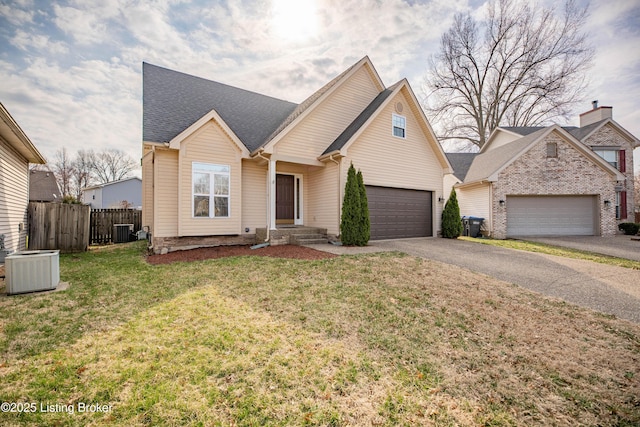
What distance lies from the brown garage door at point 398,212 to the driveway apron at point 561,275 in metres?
2.25

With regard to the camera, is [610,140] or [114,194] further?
[114,194]

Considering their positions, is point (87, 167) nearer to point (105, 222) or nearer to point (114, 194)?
point (114, 194)

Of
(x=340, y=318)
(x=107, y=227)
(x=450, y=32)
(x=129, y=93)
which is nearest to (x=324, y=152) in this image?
(x=340, y=318)

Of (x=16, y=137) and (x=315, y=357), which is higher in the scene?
(x=16, y=137)

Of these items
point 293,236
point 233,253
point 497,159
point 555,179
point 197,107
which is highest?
point 197,107

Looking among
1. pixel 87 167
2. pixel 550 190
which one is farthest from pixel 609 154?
pixel 87 167

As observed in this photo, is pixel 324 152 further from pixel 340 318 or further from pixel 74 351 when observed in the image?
pixel 74 351

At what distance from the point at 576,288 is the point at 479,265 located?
6.36 ft

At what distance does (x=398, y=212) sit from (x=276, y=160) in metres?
5.79

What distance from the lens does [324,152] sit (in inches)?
437

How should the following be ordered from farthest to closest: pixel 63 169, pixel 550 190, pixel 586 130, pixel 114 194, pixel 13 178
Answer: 1. pixel 63 169
2. pixel 114 194
3. pixel 586 130
4. pixel 550 190
5. pixel 13 178

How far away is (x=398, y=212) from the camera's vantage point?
1201 centimetres

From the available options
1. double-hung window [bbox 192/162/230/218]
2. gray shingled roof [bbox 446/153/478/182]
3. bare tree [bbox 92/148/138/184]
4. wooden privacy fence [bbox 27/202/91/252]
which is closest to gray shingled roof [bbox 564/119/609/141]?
gray shingled roof [bbox 446/153/478/182]

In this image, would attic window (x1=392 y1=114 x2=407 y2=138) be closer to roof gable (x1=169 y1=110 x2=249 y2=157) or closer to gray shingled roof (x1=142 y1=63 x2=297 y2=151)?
gray shingled roof (x1=142 y1=63 x2=297 y2=151)
